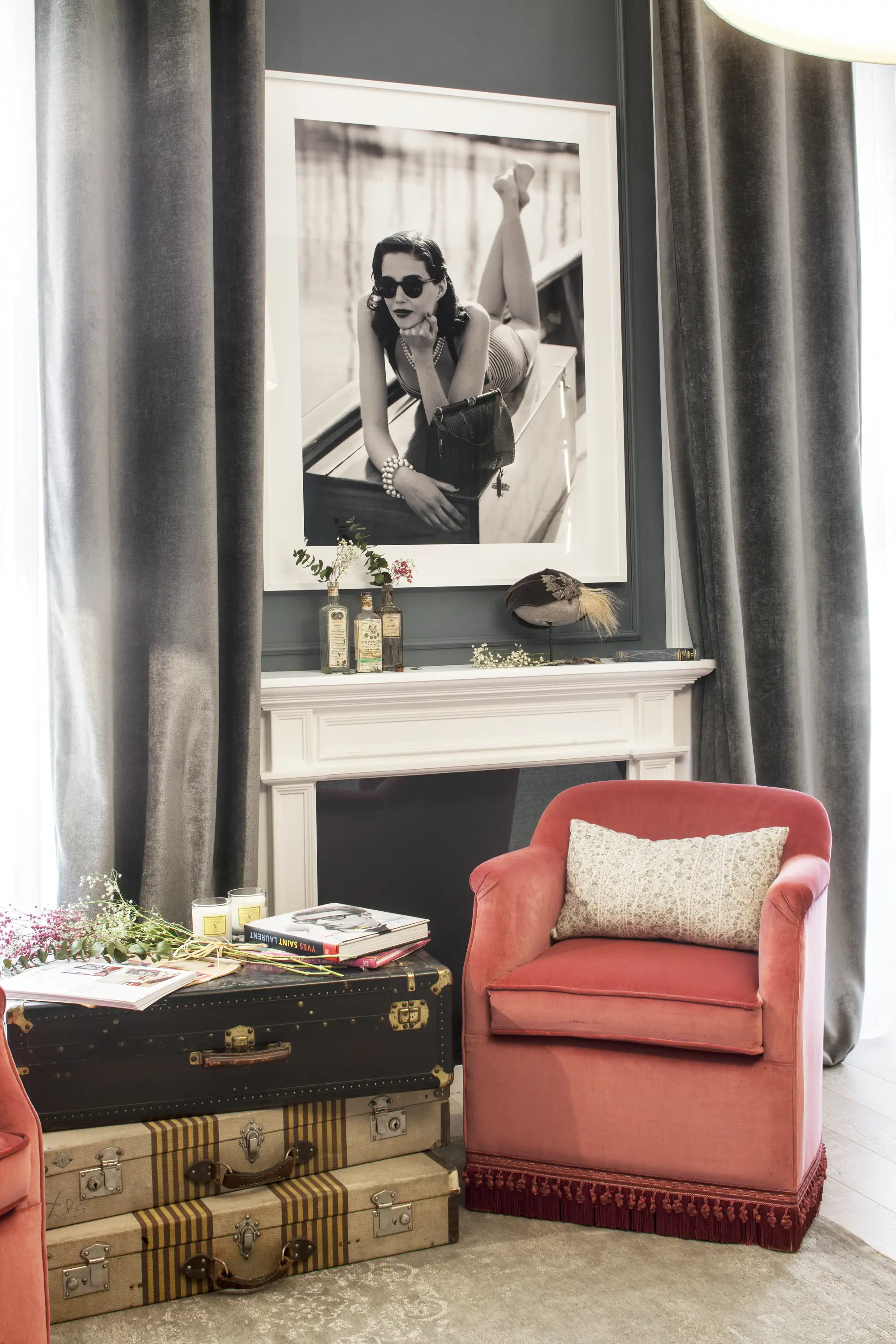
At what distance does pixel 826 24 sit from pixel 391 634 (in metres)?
1.98

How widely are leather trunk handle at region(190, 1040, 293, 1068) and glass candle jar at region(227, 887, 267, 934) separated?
38 cm

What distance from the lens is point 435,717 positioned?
313 cm

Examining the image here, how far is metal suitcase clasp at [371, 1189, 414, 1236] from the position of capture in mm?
2211

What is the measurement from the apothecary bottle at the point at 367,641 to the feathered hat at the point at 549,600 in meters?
0.41

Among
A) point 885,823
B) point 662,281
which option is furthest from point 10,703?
point 885,823

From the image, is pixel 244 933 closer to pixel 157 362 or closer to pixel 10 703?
pixel 10 703

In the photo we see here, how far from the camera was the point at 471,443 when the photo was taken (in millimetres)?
3270

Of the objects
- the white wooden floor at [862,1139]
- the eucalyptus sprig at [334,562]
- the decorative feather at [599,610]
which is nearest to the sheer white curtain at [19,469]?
the eucalyptus sprig at [334,562]

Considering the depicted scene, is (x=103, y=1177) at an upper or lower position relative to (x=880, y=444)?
lower

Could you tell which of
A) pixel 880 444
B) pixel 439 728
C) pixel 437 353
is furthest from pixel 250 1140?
pixel 880 444

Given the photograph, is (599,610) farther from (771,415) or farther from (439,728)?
(771,415)

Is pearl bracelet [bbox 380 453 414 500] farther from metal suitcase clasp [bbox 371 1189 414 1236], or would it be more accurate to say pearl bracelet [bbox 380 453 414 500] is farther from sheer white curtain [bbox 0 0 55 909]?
metal suitcase clasp [bbox 371 1189 414 1236]

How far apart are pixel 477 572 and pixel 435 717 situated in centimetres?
45

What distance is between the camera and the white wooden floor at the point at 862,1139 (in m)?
2.37
